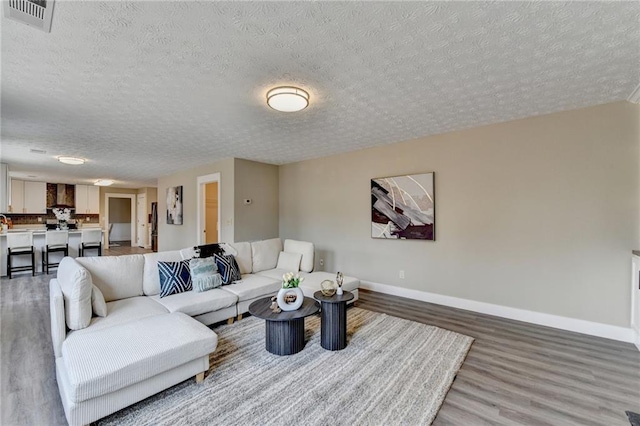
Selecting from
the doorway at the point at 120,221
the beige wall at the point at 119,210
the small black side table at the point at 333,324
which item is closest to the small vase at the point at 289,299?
the small black side table at the point at 333,324

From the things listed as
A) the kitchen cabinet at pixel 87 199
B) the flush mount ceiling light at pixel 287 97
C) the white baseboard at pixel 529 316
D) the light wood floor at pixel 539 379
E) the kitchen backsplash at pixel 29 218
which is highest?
the flush mount ceiling light at pixel 287 97

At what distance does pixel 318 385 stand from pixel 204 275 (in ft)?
6.09

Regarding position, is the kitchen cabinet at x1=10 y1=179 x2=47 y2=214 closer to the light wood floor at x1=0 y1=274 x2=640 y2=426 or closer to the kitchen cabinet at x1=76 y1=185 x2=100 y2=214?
the kitchen cabinet at x1=76 y1=185 x2=100 y2=214

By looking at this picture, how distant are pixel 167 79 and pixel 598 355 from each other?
464cm

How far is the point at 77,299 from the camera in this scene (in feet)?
6.93

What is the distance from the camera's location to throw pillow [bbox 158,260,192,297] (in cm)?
300

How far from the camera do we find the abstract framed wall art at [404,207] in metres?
3.99

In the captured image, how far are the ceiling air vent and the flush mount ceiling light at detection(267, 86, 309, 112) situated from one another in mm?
1430

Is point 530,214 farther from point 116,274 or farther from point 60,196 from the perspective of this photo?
point 60,196

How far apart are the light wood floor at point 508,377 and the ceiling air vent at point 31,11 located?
8.01ft

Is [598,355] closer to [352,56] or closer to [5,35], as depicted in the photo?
[352,56]

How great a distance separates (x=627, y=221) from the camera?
2777 millimetres

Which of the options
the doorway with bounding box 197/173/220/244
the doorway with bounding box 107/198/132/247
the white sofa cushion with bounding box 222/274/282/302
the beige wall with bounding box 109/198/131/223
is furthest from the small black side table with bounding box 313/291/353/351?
the beige wall with bounding box 109/198/131/223

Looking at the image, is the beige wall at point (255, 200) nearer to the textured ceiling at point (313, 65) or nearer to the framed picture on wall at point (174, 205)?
the textured ceiling at point (313, 65)
